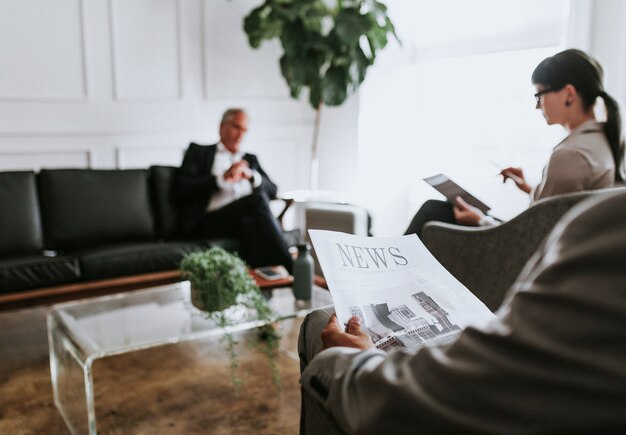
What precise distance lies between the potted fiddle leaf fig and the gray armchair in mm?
2608

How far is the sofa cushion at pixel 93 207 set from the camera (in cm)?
347

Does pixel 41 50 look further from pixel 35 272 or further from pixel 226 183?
pixel 35 272

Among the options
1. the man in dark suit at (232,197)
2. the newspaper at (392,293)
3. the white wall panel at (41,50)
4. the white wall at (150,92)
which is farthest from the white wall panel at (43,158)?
the newspaper at (392,293)

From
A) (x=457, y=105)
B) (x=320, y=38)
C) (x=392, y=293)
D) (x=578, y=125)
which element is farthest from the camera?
(x=457, y=105)

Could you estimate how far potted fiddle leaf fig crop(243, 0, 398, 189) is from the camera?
4.07m

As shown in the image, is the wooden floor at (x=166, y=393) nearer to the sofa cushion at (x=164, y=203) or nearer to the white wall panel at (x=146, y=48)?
the sofa cushion at (x=164, y=203)

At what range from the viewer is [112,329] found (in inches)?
92.9

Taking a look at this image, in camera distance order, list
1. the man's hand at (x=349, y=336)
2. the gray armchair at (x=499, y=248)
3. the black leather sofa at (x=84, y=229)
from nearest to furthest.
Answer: the man's hand at (x=349, y=336) → the gray armchair at (x=499, y=248) → the black leather sofa at (x=84, y=229)

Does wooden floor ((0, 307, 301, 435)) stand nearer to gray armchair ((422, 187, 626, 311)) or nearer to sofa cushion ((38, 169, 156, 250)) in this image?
sofa cushion ((38, 169, 156, 250))

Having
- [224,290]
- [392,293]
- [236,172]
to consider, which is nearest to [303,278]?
[224,290]

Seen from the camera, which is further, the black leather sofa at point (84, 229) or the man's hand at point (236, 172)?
the man's hand at point (236, 172)

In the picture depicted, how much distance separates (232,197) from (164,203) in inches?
16.0

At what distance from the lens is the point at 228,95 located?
4824mm

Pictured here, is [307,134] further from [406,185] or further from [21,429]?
[21,429]
